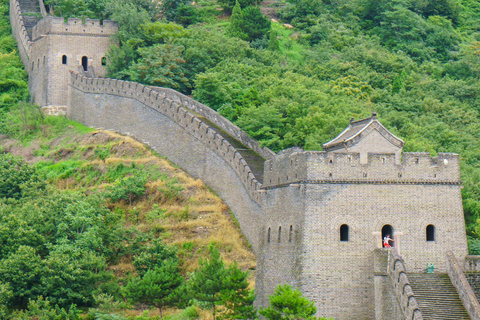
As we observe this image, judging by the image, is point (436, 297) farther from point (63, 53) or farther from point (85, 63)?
point (63, 53)

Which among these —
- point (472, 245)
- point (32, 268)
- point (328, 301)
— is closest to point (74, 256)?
point (32, 268)

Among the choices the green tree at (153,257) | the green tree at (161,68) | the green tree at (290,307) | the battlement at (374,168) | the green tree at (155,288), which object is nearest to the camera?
→ the green tree at (290,307)

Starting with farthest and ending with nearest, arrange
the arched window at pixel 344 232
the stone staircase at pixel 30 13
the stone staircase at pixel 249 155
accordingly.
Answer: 1. the stone staircase at pixel 30 13
2. the stone staircase at pixel 249 155
3. the arched window at pixel 344 232

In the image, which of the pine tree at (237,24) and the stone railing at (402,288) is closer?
the stone railing at (402,288)

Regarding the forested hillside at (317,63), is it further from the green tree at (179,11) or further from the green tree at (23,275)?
the green tree at (23,275)

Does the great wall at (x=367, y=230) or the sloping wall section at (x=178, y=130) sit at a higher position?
the sloping wall section at (x=178, y=130)

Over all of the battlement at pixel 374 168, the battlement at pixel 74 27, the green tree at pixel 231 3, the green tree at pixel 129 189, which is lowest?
the battlement at pixel 374 168

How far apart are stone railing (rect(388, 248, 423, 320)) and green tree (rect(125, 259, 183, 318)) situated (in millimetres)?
9585

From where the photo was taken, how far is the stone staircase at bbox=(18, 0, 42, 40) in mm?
67000

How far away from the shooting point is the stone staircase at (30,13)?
67.0m

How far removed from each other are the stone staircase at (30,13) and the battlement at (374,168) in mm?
37741

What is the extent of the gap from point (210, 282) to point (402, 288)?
743 cm

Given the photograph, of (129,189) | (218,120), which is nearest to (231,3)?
(218,120)

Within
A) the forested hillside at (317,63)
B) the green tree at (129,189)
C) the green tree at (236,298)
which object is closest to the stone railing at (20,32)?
the forested hillside at (317,63)
